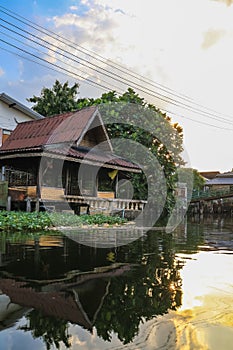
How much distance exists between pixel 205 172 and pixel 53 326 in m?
81.6

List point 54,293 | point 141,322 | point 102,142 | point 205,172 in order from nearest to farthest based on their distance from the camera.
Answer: point 141,322 → point 54,293 → point 102,142 → point 205,172

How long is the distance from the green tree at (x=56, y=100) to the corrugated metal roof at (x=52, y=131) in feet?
49.6

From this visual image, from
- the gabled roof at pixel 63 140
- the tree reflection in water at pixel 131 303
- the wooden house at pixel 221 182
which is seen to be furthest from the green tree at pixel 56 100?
the wooden house at pixel 221 182

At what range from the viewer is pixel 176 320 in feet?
12.0

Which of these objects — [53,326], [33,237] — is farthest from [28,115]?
[53,326]

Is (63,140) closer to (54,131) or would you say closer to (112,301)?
(54,131)

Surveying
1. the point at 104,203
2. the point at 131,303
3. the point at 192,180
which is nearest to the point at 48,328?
the point at 131,303

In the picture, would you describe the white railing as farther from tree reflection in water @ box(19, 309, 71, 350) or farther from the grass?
tree reflection in water @ box(19, 309, 71, 350)

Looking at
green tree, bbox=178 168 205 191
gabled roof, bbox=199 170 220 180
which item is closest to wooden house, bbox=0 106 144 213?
green tree, bbox=178 168 205 191

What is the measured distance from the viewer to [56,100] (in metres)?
35.3

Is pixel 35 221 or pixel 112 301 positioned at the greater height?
pixel 35 221

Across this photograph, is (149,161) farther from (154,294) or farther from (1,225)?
(154,294)

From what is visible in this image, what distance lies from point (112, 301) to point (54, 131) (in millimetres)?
14462

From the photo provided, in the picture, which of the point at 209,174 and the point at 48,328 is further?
the point at 209,174
